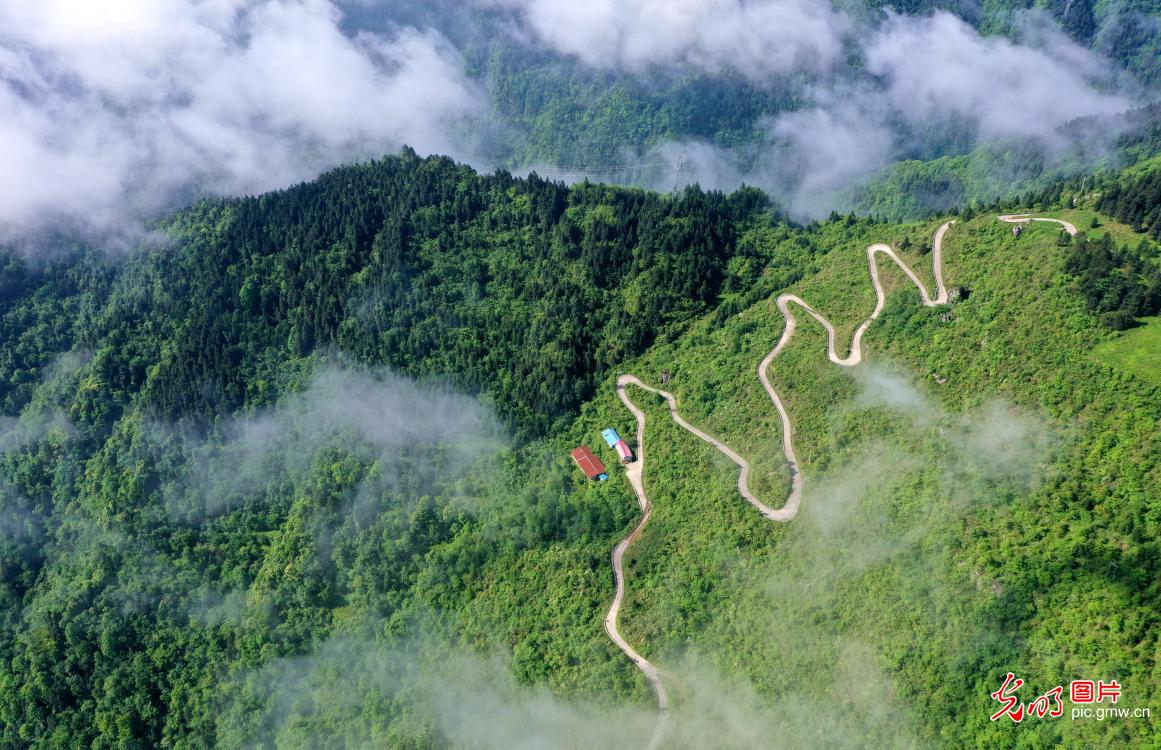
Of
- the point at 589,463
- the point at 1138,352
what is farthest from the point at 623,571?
the point at 1138,352

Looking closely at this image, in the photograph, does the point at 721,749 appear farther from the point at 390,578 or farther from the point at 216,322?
the point at 216,322

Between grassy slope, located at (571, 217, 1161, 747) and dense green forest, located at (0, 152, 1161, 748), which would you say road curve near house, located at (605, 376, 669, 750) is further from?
grassy slope, located at (571, 217, 1161, 747)

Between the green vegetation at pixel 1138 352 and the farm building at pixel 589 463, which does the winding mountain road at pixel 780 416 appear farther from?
the green vegetation at pixel 1138 352

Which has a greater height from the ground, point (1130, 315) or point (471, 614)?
point (1130, 315)

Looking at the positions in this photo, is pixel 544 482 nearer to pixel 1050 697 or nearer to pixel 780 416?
pixel 780 416

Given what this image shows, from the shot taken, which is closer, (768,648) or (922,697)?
(922,697)

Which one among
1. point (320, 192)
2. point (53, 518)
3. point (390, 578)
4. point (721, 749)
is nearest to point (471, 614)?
point (390, 578)

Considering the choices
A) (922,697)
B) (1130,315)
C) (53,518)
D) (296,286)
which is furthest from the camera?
(296,286)
